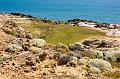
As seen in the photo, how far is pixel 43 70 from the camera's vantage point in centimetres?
2525

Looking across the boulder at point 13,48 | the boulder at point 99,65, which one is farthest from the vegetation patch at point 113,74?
the boulder at point 13,48

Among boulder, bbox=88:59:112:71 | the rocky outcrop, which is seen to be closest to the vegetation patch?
boulder, bbox=88:59:112:71

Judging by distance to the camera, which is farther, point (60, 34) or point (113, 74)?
point (60, 34)

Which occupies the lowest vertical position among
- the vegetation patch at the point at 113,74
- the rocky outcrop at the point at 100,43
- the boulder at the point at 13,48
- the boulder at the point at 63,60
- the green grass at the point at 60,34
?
the vegetation patch at the point at 113,74

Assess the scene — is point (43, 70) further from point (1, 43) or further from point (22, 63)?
point (1, 43)

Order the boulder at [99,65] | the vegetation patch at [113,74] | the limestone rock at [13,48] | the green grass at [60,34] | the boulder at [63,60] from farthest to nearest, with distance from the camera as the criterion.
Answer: the green grass at [60,34], the limestone rock at [13,48], the boulder at [63,60], the boulder at [99,65], the vegetation patch at [113,74]

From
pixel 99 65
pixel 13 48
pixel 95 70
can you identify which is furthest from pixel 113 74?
pixel 13 48

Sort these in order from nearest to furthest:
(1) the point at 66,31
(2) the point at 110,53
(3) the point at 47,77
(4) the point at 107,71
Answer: (3) the point at 47,77 → (4) the point at 107,71 → (2) the point at 110,53 → (1) the point at 66,31

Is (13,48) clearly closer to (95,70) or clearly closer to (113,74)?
(95,70)

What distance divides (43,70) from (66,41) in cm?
2735

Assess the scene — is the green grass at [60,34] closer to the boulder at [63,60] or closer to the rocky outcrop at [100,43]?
the rocky outcrop at [100,43]

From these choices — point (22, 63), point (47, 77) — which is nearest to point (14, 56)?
point (22, 63)

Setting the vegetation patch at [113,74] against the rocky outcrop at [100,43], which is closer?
the vegetation patch at [113,74]

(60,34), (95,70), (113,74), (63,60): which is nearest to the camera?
(113,74)
